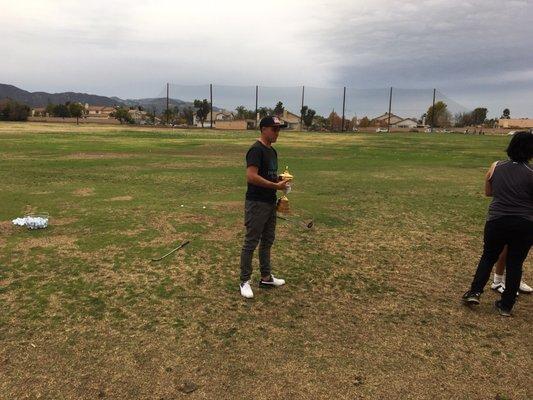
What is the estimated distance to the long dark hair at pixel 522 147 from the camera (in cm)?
450

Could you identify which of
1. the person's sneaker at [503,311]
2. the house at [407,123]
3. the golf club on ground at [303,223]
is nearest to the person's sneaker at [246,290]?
the person's sneaker at [503,311]

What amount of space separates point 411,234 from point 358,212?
5.69 feet

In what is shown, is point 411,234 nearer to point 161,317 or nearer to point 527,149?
point 527,149

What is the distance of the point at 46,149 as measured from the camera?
874 inches

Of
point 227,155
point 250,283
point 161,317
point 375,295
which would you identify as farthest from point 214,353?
point 227,155

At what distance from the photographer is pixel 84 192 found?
11.0 meters

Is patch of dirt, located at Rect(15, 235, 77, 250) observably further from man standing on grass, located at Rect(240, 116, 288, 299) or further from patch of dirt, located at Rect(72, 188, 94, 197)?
patch of dirt, located at Rect(72, 188, 94, 197)

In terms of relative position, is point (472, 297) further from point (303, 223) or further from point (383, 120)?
point (383, 120)

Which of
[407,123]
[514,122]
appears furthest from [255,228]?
[514,122]

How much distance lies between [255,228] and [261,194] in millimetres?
371

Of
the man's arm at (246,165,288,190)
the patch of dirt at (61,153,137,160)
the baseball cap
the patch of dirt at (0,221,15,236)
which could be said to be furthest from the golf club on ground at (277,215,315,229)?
the patch of dirt at (61,153,137,160)

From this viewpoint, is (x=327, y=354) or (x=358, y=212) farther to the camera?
(x=358, y=212)

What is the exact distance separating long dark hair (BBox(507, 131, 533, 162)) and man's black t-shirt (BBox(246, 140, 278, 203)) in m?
2.37

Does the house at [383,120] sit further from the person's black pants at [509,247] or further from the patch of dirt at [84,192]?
the person's black pants at [509,247]
